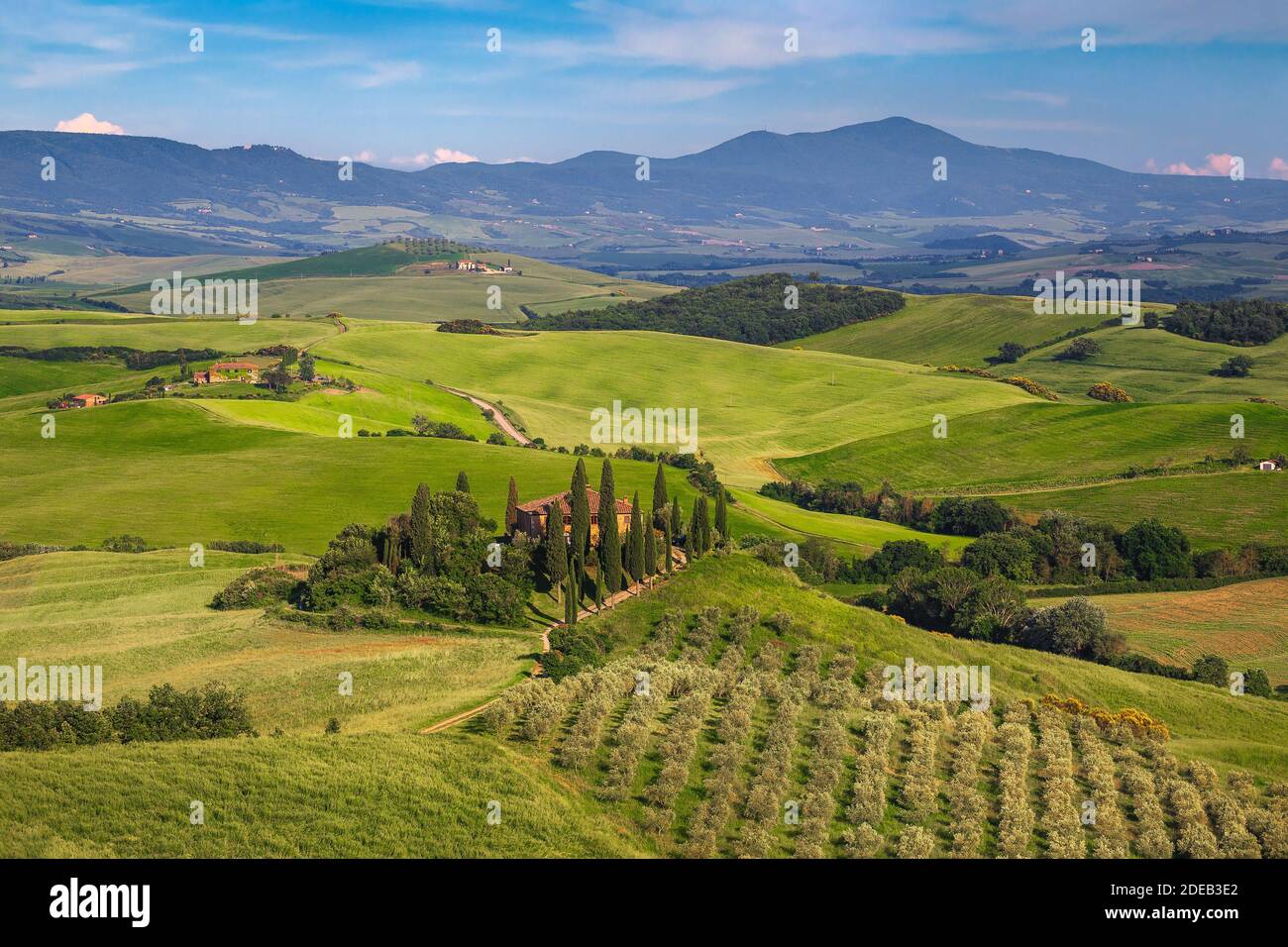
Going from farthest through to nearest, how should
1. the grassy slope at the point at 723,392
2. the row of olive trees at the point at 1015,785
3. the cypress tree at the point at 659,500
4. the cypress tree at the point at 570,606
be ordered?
1. the grassy slope at the point at 723,392
2. the cypress tree at the point at 659,500
3. the cypress tree at the point at 570,606
4. the row of olive trees at the point at 1015,785

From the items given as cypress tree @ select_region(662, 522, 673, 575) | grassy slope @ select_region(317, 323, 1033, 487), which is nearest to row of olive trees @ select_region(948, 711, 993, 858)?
cypress tree @ select_region(662, 522, 673, 575)

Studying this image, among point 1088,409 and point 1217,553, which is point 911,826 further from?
point 1088,409

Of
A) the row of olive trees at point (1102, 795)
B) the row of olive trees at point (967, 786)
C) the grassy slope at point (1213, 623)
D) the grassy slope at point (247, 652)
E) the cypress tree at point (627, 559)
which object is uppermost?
the cypress tree at point (627, 559)

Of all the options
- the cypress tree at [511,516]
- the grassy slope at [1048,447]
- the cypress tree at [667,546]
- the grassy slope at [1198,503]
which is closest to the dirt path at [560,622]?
the cypress tree at [667,546]

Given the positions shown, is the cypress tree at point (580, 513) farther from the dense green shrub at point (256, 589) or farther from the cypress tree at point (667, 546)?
the dense green shrub at point (256, 589)

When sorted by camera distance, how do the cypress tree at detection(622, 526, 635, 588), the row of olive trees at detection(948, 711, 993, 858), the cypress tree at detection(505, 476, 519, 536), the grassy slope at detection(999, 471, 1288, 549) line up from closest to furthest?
the row of olive trees at detection(948, 711, 993, 858) < the cypress tree at detection(622, 526, 635, 588) < the cypress tree at detection(505, 476, 519, 536) < the grassy slope at detection(999, 471, 1288, 549)

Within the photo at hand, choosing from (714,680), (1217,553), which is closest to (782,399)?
(1217,553)

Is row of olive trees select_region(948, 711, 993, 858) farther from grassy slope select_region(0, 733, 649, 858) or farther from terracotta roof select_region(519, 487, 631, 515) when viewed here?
terracotta roof select_region(519, 487, 631, 515)
